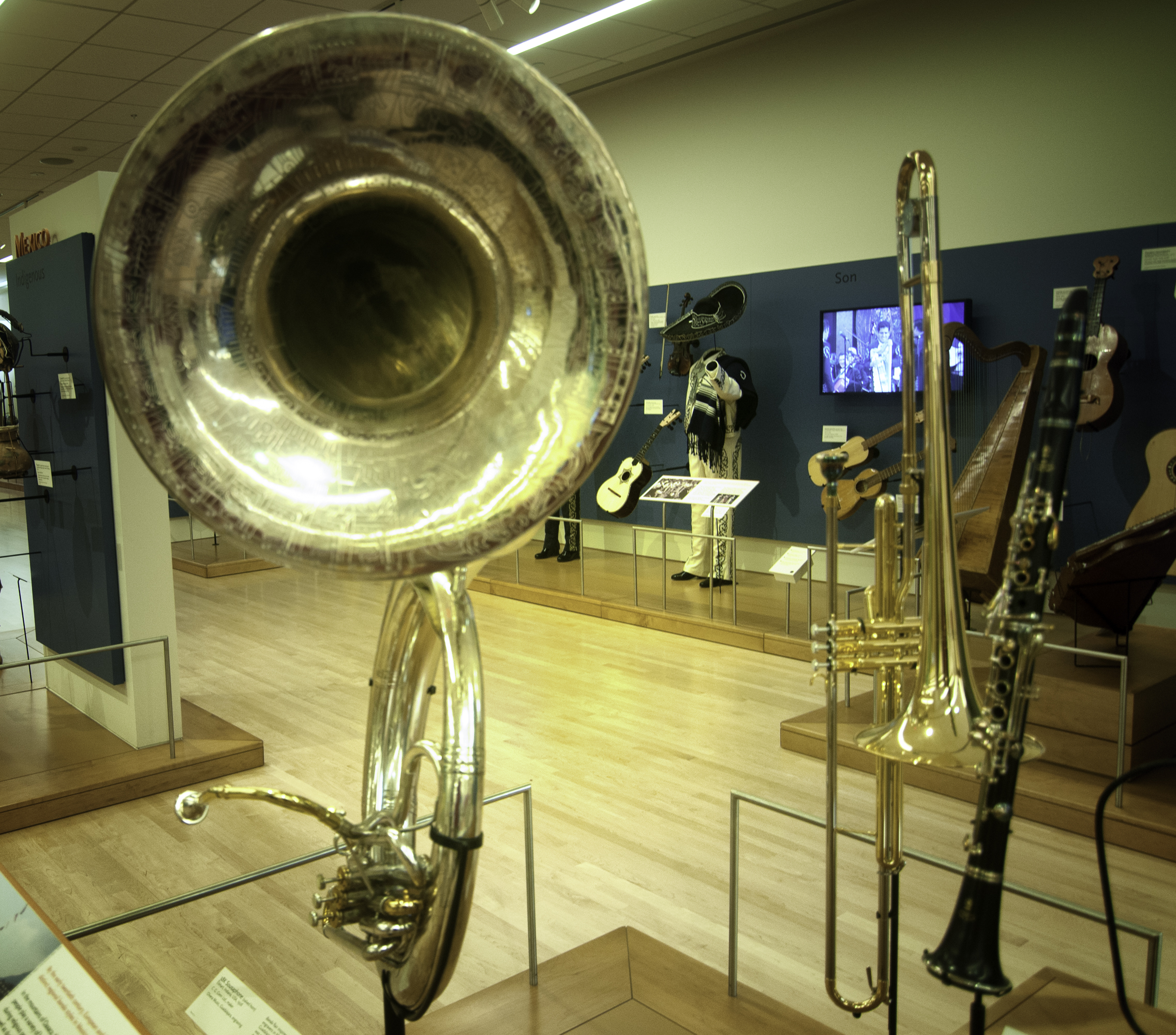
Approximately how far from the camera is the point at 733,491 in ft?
19.3

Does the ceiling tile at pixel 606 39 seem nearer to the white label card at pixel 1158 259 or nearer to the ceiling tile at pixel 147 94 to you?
the ceiling tile at pixel 147 94

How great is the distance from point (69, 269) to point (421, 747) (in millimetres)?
3504

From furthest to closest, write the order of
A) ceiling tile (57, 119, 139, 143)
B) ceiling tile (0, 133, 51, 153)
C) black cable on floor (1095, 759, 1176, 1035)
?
ceiling tile (0, 133, 51, 153), ceiling tile (57, 119, 139, 143), black cable on floor (1095, 759, 1176, 1035)

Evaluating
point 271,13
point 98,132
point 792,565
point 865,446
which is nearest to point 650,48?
point 271,13

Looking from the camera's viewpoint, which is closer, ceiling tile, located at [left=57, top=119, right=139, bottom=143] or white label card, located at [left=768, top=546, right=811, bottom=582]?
white label card, located at [left=768, top=546, right=811, bottom=582]

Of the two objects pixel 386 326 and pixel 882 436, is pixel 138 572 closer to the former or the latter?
pixel 386 326

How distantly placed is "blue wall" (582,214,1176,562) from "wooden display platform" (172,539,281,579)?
280 cm

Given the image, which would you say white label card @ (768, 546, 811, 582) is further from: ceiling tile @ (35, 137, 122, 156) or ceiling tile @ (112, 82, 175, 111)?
ceiling tile @ (35, 137, 122, 156)

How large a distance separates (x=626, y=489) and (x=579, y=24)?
2.97 meters

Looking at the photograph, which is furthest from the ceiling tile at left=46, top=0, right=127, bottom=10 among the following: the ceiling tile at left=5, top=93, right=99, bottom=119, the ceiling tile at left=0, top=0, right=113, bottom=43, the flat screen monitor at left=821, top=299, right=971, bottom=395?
the flat screen monitor at left=821, top=299, right=971, bottom=395

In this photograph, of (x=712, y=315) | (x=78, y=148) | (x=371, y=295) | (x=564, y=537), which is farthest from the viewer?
(x=78, y=148)

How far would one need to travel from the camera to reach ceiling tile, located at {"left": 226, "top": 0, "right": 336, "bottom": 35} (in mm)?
5707

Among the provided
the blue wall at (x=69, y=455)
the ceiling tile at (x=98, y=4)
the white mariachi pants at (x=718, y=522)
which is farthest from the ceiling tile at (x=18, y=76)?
the white mariachi pants at (x=718, y=522)

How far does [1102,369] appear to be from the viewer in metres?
4.80
